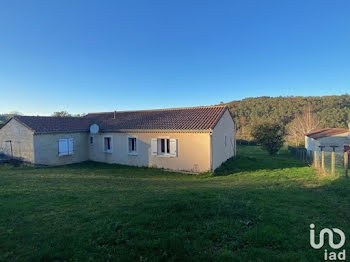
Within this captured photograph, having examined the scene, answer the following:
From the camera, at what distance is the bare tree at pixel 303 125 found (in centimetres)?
4547

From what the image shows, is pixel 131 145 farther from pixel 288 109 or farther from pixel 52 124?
pixel 288 109

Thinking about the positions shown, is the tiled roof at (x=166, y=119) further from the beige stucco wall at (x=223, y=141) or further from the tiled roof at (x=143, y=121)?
the beige stucco wall at (x=223, y=141)

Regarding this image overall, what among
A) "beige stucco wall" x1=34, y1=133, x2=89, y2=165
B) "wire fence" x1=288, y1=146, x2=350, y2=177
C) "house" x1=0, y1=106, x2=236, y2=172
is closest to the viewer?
"wire fence" x1=288, y1=146, x2=350, y2=177

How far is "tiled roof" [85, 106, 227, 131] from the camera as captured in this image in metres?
15.2

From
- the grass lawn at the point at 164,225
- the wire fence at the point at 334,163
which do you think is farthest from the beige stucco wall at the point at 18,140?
the wire fence at the point at 334,163

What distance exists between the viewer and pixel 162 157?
15.6 m

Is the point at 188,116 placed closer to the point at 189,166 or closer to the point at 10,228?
the point at 189,166

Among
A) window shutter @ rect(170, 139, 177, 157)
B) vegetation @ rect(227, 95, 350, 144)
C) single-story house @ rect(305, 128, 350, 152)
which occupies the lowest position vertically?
single-story house @ rect(305, 128, 350, 152)

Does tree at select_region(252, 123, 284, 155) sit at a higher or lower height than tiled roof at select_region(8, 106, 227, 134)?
lower

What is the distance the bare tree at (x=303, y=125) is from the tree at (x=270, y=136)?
21876 mm

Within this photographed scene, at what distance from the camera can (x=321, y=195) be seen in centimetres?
761

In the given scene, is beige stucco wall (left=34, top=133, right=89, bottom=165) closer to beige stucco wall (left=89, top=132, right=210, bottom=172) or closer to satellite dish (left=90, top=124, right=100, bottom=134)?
satellite dish (left=90, top=124, right=100, bottom=134)

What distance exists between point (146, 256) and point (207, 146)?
1088 cm

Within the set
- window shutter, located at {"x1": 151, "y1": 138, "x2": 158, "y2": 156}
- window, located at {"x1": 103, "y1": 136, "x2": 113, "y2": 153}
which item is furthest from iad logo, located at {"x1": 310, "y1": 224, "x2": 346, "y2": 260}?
window, located at {"x1": 103, "y1": 136, "x2": 113, "y2": 153}
